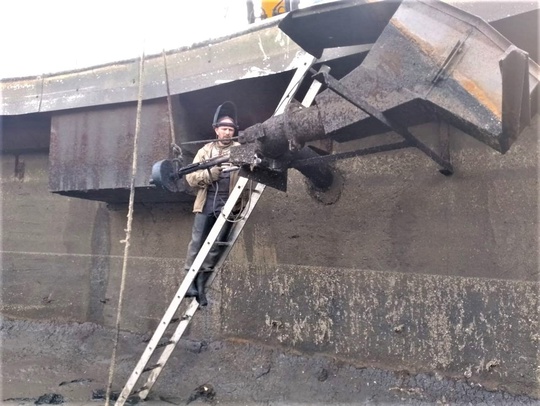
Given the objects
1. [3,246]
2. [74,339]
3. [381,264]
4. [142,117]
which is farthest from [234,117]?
[3,246]

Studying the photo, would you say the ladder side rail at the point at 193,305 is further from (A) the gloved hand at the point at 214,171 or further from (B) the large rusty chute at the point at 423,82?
(B) the large rusty chute at the point at 423,82

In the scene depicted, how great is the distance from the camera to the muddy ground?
3.77m

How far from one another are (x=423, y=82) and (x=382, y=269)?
1.99 m

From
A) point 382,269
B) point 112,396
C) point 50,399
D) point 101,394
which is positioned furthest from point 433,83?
point 50,399

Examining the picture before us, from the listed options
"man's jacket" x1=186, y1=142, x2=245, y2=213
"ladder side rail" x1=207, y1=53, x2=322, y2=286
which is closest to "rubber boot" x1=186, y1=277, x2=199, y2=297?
"ladder side rail" x1=207, y1=53, x2=322, y2=286

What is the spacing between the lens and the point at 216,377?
15.0ft

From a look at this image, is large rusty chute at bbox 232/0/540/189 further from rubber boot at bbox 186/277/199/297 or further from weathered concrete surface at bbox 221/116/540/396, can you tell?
rubber boot at bbox 186/277/199/297

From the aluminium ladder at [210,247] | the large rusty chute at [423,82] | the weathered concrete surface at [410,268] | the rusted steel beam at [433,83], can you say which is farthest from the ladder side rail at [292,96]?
the weathered concrete surface at [410,268]

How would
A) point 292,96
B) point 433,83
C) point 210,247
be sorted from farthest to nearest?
point 210,247 → point 292,96 → point 433,83

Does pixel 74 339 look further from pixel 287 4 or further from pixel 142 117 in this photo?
pixel 287 4

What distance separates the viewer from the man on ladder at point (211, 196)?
3.99 metres

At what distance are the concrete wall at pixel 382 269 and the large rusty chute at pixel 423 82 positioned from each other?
1.02 meters

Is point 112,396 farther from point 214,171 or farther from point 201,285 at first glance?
point 214,171

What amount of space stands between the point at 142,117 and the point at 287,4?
1.86 m
